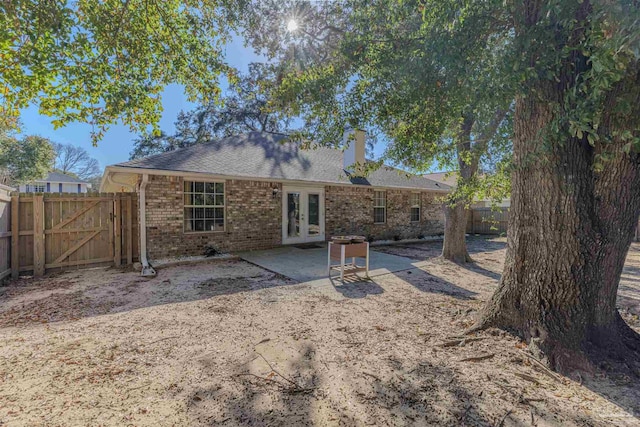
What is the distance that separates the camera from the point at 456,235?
8445 mm

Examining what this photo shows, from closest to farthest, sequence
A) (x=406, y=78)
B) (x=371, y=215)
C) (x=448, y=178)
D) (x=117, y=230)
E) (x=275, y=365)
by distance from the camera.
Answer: (x=275, y=365) → (x=406, y=78) → (x=117, y=230) → (x=448, y=178) → (x=371, y=215)

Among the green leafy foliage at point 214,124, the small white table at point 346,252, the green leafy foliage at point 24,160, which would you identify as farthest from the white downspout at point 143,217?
the green leafy foliage at point 24,160

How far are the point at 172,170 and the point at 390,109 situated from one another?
5840 mm

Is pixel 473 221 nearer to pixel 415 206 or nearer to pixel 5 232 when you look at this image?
pixel 415 206

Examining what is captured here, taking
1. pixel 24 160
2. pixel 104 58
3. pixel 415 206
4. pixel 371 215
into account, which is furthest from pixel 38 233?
pixel 24 160

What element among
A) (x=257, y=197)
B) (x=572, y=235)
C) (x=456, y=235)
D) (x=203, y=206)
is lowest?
(x=456, y=235)

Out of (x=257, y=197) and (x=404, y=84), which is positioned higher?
(x=404, y=84)

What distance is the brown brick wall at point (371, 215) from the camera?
11336mm

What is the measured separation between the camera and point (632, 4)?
1.93 m

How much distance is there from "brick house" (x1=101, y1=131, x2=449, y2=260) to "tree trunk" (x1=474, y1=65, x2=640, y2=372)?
2590 millimetres

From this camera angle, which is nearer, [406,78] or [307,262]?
[406,78]

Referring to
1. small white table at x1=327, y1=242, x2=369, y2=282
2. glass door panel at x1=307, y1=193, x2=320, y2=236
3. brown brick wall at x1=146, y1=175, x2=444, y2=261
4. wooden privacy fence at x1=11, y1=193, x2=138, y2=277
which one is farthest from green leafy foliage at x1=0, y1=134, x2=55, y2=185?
small white table at x1=327, y1=242, x2=369, y2=282

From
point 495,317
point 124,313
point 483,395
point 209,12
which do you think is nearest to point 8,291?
point 124,313

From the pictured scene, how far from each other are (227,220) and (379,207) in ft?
21.3
